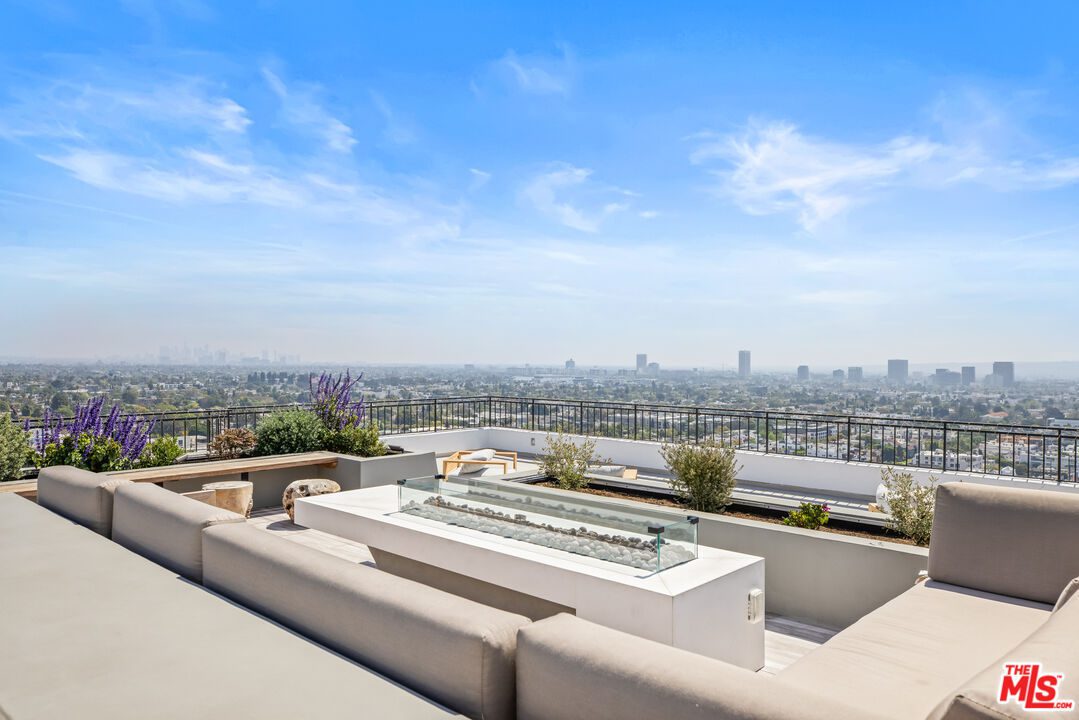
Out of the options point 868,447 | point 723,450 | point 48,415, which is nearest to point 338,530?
point 723,450

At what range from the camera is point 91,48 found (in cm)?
961

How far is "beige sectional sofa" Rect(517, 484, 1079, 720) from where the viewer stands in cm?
123

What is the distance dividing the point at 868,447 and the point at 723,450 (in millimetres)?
5179

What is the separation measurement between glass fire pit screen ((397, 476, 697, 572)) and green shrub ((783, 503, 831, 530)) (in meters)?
1.48

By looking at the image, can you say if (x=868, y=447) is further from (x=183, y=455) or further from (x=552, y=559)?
(x=183, y=455)

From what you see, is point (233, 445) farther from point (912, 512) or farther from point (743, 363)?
point (743, 363)

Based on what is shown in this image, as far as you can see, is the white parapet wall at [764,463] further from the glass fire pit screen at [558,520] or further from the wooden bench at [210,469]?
the glass fire pit screen at [558,520]

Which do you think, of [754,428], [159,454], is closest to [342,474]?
[159,454]

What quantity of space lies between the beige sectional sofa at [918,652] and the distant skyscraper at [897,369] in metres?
15.9

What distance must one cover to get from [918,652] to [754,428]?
27.5 feet

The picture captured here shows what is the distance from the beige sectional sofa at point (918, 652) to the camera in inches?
48.3

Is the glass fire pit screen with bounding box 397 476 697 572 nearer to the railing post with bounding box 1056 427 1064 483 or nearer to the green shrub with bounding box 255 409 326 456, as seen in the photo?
the green shrub with bounding box 255 409 326 456

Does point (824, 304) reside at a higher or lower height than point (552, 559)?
higher

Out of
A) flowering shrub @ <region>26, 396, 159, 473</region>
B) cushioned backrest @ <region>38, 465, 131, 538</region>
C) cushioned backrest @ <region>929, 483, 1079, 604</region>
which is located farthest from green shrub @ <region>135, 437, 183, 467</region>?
cushioned backrest @ <region>929, 483, 1079, 604</region>
